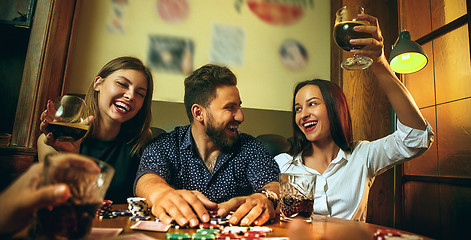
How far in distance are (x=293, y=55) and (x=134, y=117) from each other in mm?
2081

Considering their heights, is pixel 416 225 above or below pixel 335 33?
below

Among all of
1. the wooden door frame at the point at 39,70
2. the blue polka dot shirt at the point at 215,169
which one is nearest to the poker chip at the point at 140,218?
the blue polka dot shirt at the point at 215,169

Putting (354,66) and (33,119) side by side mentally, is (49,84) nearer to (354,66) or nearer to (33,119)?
(33,119)

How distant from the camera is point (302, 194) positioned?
93 cm

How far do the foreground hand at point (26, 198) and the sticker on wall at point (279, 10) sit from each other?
306cm

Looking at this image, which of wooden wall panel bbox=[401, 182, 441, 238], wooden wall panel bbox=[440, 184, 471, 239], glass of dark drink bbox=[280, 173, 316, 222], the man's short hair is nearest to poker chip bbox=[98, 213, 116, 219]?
glass of dark drink bbox=[280, 173, 316, 222]

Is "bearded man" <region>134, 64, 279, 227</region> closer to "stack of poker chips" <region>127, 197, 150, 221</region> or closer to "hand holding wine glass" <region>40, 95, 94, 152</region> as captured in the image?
"stack of poker chips" <region>127, 197, 150, 221</region>

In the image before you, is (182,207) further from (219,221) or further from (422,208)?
(422,208)

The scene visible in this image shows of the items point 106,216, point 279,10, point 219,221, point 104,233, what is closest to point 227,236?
point 219,221

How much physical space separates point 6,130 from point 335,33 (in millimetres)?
2506

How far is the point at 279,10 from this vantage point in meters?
3.24

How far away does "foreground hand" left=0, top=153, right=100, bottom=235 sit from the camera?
17.4 inches

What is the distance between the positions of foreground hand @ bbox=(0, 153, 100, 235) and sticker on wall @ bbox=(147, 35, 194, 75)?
8.37 feet

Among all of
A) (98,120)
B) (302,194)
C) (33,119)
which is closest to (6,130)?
(33,119)
